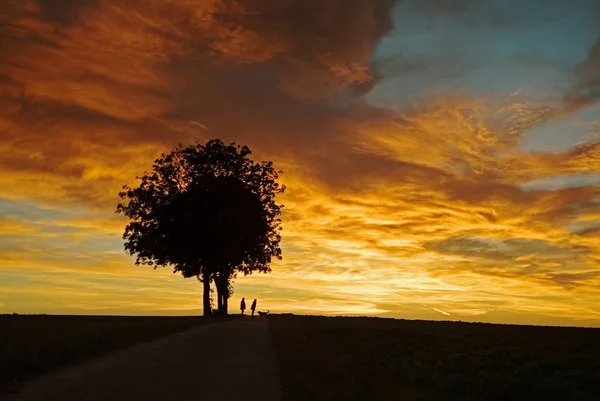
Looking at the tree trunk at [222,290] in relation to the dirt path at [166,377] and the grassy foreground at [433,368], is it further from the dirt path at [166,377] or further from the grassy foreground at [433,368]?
the dirt path at [166,377]

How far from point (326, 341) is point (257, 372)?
15.3 meters

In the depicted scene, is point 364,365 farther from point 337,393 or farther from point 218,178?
point 218,178

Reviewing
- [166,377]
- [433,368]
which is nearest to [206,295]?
[433,368]

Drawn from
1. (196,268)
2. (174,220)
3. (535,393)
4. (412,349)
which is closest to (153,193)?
(174,220)

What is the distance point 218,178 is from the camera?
66.8m

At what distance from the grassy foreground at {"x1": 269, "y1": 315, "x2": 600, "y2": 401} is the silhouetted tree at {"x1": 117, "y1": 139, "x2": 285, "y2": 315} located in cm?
2798

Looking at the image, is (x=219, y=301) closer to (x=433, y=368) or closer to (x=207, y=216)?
(x=207, y=216)

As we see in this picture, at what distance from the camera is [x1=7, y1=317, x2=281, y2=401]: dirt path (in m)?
14.4

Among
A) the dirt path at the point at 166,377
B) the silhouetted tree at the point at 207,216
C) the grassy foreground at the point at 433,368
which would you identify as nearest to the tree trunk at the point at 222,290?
the silhouetted tree at the point at 207,216

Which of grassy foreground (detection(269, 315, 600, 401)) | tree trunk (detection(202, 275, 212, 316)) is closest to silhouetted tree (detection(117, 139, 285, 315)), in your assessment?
tree trunk (detection(202, 275, 212, 316))

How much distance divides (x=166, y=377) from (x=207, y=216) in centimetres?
4826

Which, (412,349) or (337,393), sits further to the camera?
(412,349)

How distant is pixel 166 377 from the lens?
17.4 meters

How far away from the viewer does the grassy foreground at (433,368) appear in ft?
60.1
